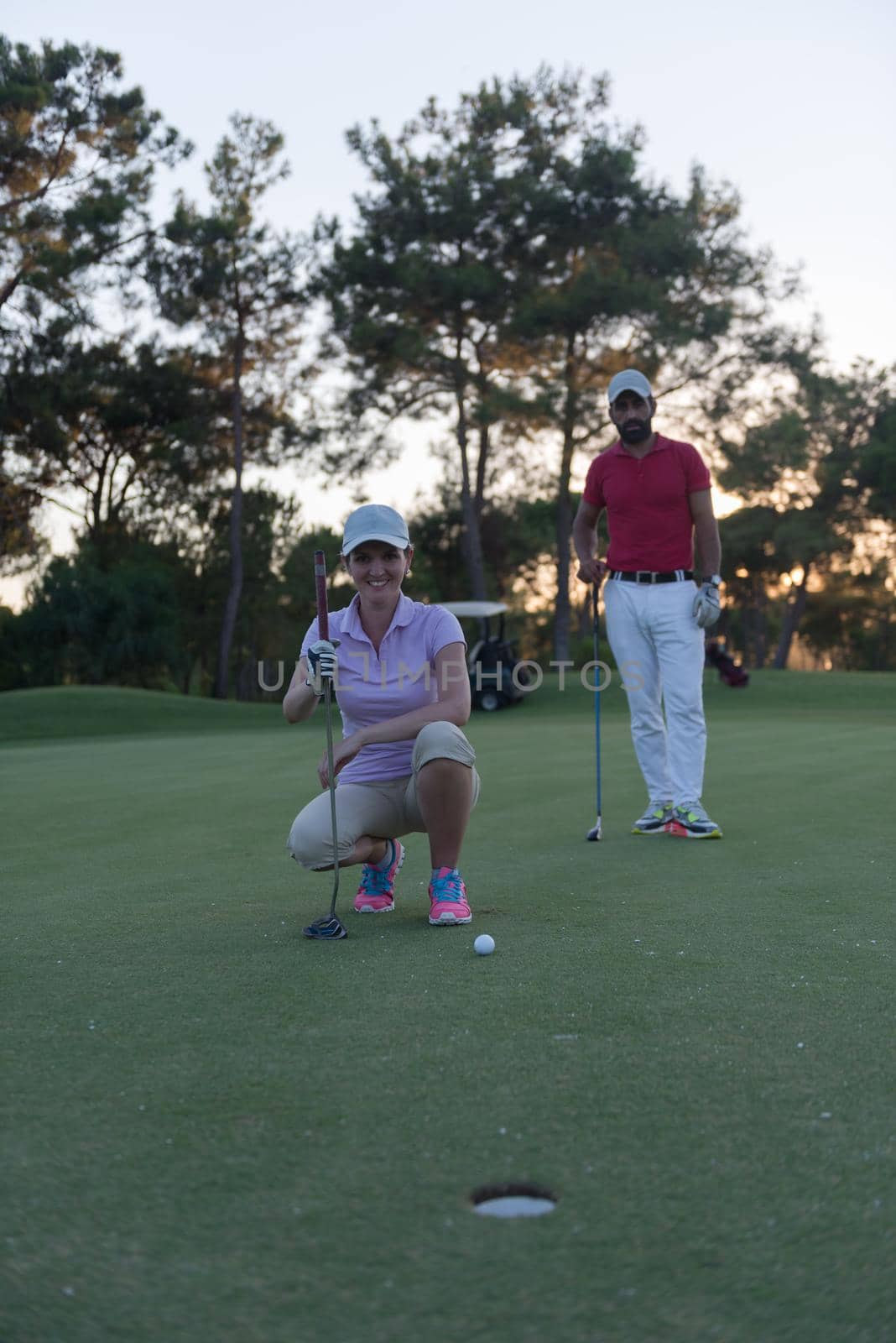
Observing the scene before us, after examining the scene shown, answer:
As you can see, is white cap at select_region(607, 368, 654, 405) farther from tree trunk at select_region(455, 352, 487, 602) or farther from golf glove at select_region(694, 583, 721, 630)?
tree trunk at select_region(455, 352, 487, 602)

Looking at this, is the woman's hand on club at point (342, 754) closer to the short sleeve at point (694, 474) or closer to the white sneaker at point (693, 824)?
the white sneaker at point (693, 824)

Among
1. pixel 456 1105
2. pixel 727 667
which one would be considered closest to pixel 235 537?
pixel 727 667

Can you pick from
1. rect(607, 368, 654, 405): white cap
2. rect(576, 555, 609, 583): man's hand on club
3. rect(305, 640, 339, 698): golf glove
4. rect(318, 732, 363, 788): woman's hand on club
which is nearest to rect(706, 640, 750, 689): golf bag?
rect(576, 555, 609, 583): man's hand on club

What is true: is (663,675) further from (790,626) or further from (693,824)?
(790,626)

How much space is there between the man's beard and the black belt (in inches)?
24.1

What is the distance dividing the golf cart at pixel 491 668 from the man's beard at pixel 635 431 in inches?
652

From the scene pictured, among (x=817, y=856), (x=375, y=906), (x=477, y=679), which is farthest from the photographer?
(x=477, y=679)

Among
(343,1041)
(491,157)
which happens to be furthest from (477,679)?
(343,1041)

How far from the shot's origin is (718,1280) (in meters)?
1.68

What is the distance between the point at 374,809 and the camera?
14.4 feet

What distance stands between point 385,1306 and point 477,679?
22.1 metres

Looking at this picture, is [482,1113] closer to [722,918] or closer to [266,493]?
[722,918]

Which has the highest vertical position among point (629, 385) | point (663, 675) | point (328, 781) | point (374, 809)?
point (629, 385)

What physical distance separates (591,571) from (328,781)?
273 centimetres
